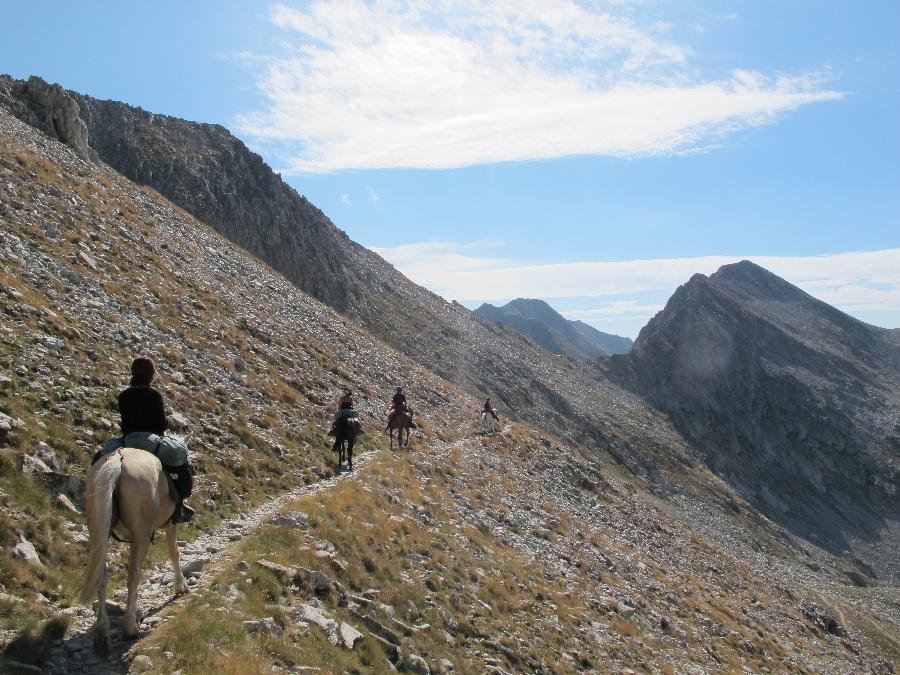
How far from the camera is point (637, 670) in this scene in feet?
70.7

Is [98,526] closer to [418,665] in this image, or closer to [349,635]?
[349,635]

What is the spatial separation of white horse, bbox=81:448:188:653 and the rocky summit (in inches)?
25.9

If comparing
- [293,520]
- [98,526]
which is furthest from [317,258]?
[98,526]

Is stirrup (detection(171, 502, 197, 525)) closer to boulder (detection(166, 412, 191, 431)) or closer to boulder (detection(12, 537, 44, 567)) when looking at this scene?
boulder (detection(12, 537, 44, 567))

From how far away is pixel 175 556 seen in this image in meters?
11.1

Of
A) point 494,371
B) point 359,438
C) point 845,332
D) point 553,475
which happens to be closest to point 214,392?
point 359,438

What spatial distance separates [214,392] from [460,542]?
11.2m

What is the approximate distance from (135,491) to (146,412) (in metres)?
1.67

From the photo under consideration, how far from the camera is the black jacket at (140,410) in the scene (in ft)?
34.0

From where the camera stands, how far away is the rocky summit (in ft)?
38.5

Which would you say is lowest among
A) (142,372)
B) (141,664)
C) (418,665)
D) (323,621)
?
(418,665)

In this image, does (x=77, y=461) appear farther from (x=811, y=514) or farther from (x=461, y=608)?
(x=811, y=514)

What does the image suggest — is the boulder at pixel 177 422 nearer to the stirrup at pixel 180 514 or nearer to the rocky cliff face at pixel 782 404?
the stirrup at pixel 180 514

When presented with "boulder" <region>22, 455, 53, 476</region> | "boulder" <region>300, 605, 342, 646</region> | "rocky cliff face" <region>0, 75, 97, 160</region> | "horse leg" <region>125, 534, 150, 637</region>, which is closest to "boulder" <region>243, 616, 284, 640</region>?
"boulder" <region>300, 605, 342, 646</region>
